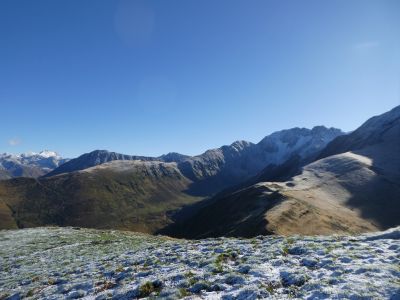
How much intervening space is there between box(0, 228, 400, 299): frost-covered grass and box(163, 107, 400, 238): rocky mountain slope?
5555 cm

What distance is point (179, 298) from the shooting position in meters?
15.7

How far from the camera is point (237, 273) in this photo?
58.2 feet

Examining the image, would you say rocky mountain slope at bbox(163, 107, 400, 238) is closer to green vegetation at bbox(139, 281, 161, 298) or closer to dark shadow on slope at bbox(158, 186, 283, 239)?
dark shadow on slope at bbox(158, 186, 283, 239)

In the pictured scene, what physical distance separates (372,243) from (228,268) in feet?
31.5

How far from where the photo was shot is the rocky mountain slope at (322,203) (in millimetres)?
88625

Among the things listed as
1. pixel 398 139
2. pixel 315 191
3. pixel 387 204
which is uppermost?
pixel 398 139

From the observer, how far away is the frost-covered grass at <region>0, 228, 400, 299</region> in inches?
582

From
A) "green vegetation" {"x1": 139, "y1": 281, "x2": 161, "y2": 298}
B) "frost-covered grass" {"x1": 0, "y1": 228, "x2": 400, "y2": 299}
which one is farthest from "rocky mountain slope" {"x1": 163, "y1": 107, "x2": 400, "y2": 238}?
"green vegetation" {"x1": 139, "y1": 281, "x2": 161, "y2": 298}

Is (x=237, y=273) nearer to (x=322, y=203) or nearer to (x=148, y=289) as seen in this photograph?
(x=148, y=289)

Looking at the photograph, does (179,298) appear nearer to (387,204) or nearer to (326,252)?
(326,252)

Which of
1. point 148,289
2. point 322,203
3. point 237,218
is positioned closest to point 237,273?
point 148,289

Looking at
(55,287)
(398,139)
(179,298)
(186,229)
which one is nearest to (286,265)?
(179,298)

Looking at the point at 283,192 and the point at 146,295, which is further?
the point at 283,192

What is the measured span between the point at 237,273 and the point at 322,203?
105 meters
